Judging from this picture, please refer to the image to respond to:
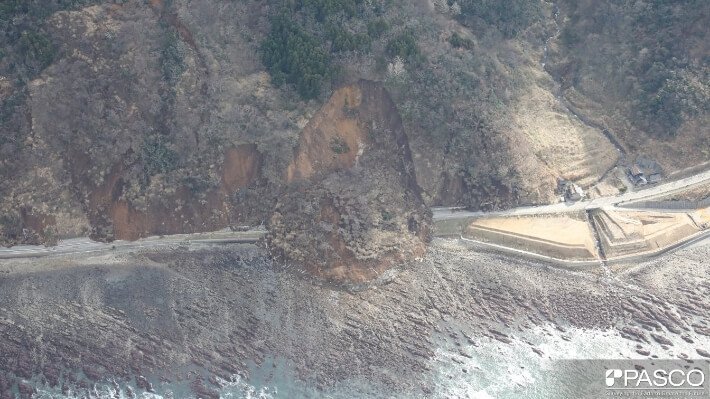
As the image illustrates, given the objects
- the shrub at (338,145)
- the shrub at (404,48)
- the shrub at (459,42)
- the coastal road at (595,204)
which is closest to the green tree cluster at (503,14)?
the shrub at (459,42)

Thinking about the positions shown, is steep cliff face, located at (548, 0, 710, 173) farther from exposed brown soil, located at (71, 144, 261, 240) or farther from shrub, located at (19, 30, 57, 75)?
shrub, located at (19, 30, 57, 75)

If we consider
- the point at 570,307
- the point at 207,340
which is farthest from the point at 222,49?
the point at 570,307

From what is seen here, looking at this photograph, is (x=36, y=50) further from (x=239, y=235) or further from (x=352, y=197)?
(x=352, y=197)

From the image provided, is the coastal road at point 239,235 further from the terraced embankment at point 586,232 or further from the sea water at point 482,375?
the sea water at point 482,375

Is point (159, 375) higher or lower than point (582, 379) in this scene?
A: higher

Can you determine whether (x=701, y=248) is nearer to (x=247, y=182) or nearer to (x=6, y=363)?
(x=247, y=182)

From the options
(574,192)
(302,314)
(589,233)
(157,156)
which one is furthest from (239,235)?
(589,233)
